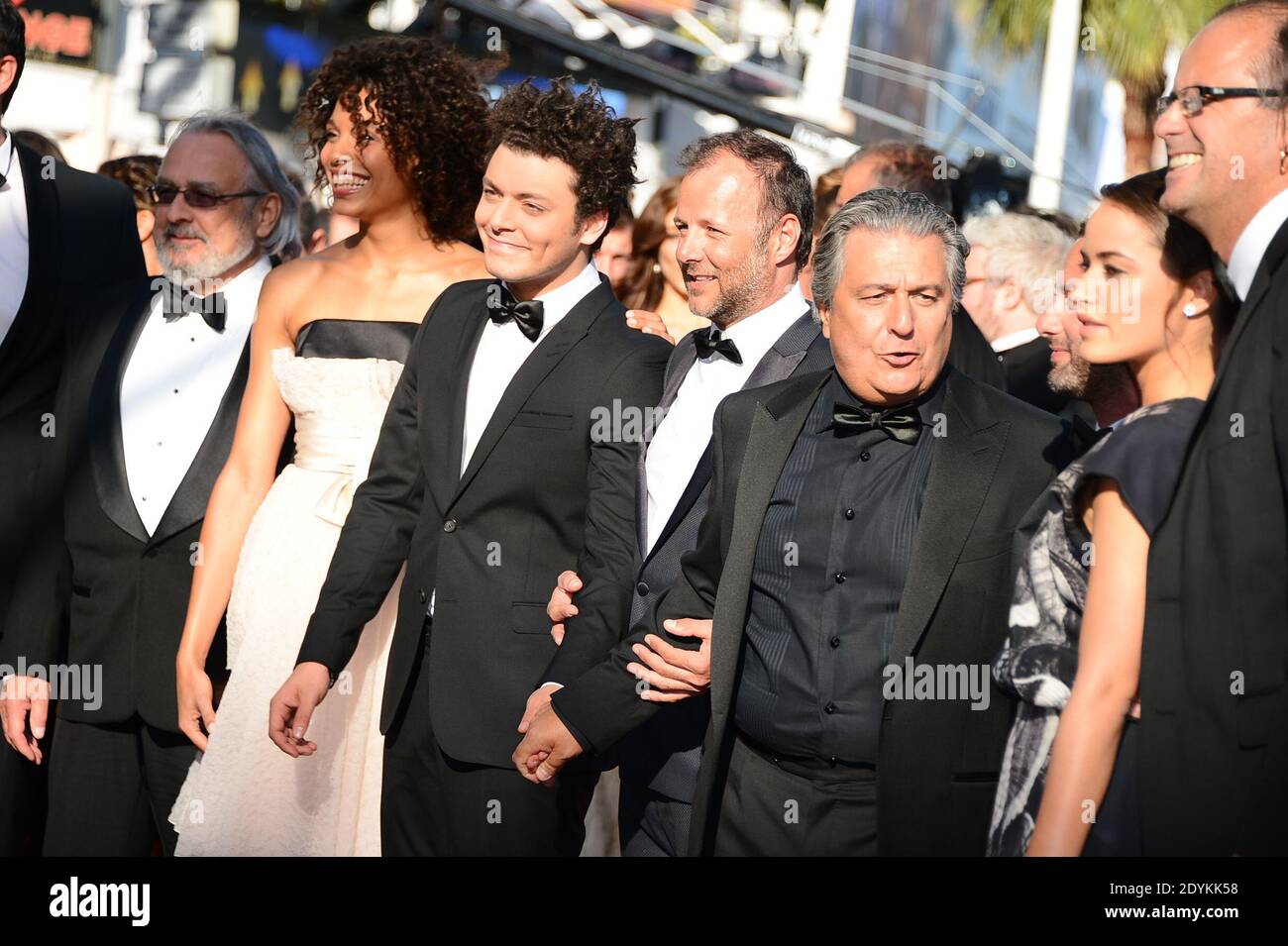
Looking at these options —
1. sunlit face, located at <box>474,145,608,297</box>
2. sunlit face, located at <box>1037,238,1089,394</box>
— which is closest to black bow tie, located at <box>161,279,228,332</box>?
sunlit face, located at <box>474,145,608,297</box>

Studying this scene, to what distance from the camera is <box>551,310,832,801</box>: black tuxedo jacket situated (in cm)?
365

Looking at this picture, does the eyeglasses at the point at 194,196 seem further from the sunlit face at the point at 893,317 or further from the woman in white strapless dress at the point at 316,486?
the sunlit face at the point at 893,317

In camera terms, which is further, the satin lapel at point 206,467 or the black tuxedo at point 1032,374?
the black tuxedo at point 1032,374

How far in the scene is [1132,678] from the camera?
2664 mm

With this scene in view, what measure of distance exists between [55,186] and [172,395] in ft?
2.50

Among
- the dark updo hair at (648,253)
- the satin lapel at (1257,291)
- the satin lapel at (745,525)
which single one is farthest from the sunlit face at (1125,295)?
the dark updo hair at (648,253)

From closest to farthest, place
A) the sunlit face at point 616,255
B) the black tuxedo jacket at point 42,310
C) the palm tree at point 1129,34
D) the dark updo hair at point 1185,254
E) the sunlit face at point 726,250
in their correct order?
the dark updo hair at point 1185,254, the sunlit face at point 726,250, the black tuxedo jacket at point 42,310, the sunlit face at point 616,255, the palm tree at point 1129,34

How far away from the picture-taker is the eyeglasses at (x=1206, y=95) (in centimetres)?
281

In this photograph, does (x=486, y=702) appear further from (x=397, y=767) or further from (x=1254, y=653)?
(x=1254, y=653)

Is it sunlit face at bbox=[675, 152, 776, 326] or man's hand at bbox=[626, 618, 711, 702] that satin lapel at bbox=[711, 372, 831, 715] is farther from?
sunlit face at bbox=[675, 152, 776, 326]

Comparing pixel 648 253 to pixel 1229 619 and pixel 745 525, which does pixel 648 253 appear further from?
pixel 1229 619

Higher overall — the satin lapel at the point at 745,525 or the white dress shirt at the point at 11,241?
the white dress shirt at the point at 11,241

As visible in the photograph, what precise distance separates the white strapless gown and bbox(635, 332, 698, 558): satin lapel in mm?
886

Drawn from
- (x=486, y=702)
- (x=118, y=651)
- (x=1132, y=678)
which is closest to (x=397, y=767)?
(x=486, y=702)
